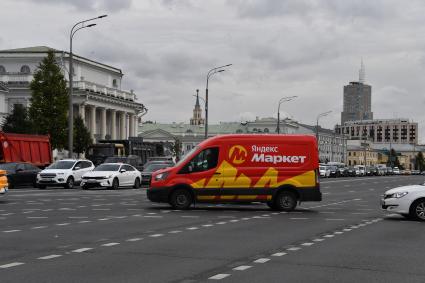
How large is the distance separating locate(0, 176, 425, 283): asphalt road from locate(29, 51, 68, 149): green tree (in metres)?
43.8

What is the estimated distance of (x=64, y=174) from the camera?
43.6 m

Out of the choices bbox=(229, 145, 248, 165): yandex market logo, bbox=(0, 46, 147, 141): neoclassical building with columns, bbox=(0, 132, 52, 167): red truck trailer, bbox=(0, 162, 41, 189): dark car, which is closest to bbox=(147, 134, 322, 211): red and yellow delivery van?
bbox=(229, 145, 248, 165): yandex market logo

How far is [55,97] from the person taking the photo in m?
66.8

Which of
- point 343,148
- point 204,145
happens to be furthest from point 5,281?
point 343,148

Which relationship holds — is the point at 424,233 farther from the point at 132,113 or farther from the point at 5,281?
the point at 132,113

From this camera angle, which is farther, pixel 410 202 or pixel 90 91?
pixel 90 91

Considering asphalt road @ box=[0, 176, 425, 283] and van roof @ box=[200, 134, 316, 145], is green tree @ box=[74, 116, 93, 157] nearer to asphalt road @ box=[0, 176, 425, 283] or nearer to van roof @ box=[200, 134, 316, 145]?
van roof @ box=[200, 134, 316, 145]

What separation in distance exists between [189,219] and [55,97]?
48.1 m

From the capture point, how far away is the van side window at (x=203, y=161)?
985 inches

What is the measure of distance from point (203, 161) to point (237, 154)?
1.08 m

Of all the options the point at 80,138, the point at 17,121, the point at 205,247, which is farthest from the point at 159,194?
the point at 80,138

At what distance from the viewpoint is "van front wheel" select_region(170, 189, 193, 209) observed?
24.9 metres

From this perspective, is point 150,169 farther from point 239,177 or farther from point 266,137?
point 239,177

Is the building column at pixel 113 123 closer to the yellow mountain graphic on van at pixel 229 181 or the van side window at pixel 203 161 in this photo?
the van side window at pixel 203 161
